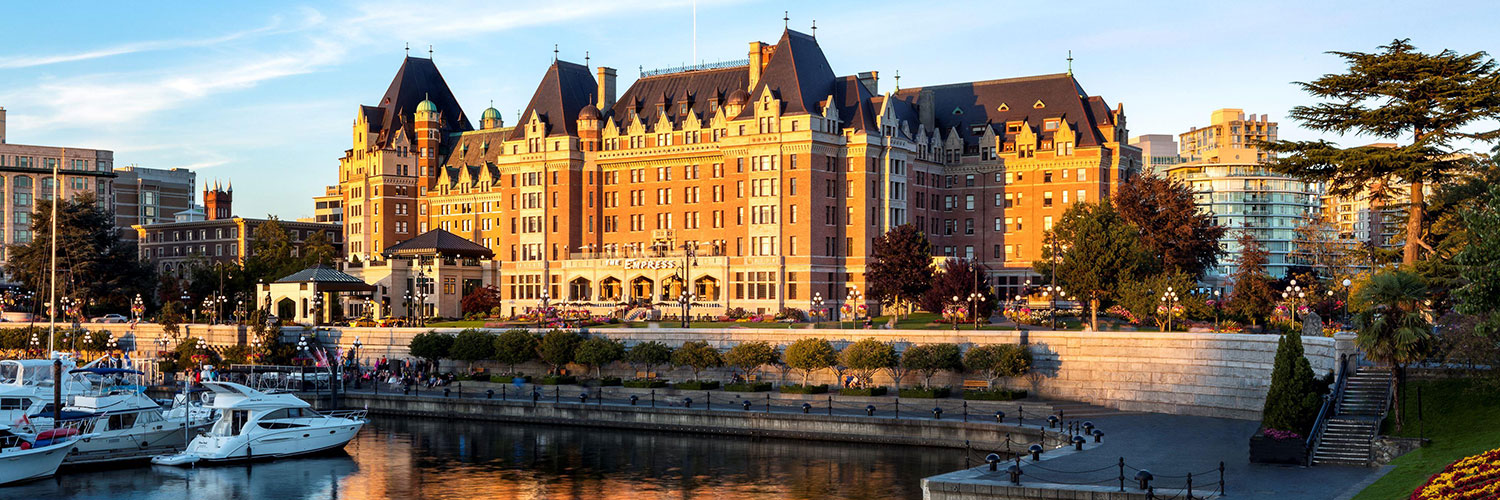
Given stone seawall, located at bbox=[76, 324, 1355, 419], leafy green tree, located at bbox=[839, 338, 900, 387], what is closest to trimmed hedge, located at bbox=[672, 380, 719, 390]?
stone seawall, located at bbox=[76, 324, 1355, 419]

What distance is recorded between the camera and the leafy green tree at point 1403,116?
6181cm

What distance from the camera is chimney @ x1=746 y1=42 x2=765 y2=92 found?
396ft

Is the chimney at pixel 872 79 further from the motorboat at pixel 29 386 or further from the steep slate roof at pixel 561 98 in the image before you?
the motorboat at pixel 29 386

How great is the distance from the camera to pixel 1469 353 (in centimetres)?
4644

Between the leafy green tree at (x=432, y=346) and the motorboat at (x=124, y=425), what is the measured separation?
24758 mm

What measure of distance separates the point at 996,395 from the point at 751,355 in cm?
1497

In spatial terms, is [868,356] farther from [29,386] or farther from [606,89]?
[606,89]

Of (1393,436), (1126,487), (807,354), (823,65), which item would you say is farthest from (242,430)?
(823,65)

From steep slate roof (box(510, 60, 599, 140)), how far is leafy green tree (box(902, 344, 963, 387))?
59658 millimetres

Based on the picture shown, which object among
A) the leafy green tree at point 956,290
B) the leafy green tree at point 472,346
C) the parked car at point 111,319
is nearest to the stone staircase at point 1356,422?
the leafy green tree at point 956,290

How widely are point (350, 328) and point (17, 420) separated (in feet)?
123

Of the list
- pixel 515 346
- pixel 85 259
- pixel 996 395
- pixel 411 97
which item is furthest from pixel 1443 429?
pixel 411 97

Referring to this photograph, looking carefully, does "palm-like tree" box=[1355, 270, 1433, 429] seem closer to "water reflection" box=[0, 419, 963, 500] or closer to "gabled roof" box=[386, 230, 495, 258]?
"water reflection" box=[0, 419, 963, 500]

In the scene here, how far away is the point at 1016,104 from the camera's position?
12912 centimetres
